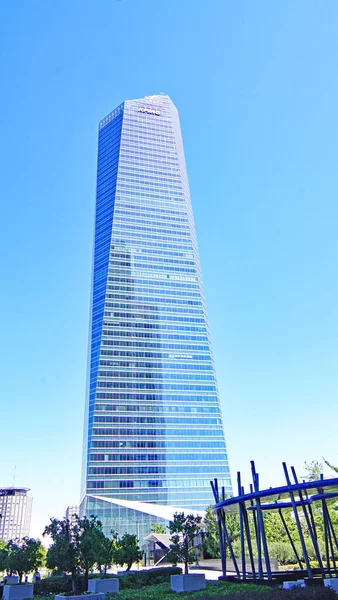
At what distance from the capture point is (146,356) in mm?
143000

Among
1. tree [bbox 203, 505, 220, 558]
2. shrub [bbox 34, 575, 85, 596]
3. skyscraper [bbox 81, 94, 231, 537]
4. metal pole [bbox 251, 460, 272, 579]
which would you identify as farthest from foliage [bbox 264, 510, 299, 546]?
skyscraper [bbox 81, 94, 231, 537]

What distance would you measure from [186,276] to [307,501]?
133m

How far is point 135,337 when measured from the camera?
144125mm

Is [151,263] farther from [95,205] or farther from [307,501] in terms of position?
[307,501]

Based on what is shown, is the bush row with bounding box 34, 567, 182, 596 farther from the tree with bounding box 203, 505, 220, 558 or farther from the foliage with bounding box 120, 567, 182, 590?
the tree with bounding box 203, 505, 220, 558

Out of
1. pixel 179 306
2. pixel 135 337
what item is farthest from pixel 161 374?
pixel 179 306

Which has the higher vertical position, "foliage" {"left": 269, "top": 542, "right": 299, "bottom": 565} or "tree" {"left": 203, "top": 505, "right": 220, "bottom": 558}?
"tree" {"left": 203, "top": 505, "right": 220, "bottom": 558}

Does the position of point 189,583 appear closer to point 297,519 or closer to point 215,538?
point 297,519

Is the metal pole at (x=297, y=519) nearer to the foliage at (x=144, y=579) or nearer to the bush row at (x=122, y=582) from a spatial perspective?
the foliage at (x=144, y=579)

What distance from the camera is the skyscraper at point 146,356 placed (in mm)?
123875

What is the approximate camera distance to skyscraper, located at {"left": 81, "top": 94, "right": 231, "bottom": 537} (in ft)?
406

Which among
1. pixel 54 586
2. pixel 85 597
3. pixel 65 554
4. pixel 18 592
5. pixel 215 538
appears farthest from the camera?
pixel 215 538

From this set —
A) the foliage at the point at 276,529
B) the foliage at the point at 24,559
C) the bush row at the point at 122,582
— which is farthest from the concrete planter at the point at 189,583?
the foliage at the point at 276,529

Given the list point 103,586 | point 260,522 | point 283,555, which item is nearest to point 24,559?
point 103,586
